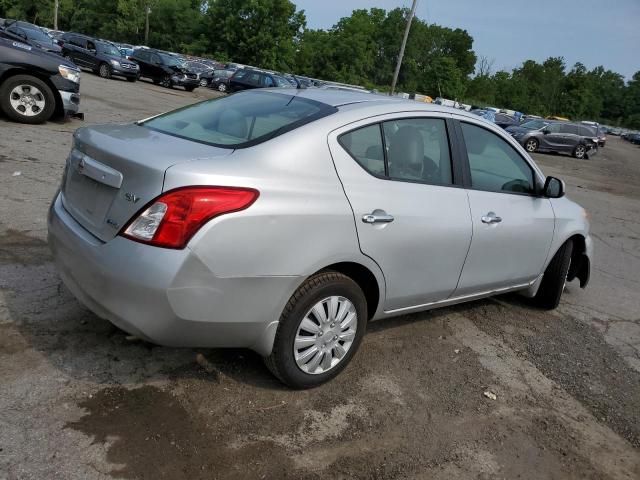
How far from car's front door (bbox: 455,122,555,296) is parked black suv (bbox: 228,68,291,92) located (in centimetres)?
2376

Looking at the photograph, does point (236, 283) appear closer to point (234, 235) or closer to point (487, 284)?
point (234, 235)

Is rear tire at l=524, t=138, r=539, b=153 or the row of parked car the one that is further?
the row of parked car

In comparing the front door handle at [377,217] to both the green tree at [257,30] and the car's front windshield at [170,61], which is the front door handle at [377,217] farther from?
the green tree at [257,30]

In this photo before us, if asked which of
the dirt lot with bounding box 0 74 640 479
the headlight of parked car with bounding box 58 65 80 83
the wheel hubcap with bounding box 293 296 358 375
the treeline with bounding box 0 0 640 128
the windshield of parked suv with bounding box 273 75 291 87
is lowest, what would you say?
the dirt lot with bounding box 0 74 640 479

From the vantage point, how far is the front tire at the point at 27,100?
9414 millimetres

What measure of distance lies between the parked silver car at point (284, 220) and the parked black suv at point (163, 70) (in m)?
27.4

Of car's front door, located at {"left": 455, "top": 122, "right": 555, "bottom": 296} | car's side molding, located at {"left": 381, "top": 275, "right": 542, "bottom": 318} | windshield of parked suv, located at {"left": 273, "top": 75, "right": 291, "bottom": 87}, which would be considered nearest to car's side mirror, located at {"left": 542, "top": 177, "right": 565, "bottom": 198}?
car's front door, located at {"left": 455, "top": 122, "right": 555, "bottom": 296}

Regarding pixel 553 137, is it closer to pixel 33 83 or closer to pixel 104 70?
pixel 104 70

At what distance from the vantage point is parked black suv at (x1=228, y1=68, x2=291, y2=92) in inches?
1086

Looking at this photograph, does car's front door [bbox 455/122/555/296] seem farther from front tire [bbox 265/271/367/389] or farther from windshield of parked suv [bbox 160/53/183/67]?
windshield of parked suv [bbox 160/53/183/67]

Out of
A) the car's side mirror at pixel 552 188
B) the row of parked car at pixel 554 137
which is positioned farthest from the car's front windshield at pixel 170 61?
the car's side mirror at pixel 552 188

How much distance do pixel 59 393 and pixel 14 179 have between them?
4.47 m

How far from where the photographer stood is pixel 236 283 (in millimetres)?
2711

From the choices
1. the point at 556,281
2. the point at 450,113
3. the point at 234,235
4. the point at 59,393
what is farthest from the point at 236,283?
the point at 556,281
